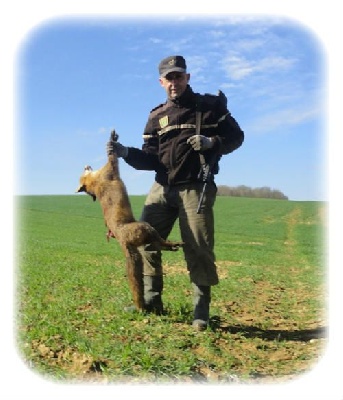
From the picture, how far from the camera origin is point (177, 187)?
591 centimetres

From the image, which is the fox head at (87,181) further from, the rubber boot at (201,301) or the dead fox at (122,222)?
the rubber boot at (201,301)

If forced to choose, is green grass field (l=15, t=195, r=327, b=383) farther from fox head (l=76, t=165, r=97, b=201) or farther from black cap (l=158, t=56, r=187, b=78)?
black cap (l=158, t=56, r=187, b=78)

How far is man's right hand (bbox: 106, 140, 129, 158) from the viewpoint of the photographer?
5.56 m

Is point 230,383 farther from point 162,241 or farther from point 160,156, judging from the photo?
point 160,156

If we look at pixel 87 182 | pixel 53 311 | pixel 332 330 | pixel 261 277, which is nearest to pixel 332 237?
pixel 332 330

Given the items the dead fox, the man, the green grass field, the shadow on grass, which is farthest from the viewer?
the shadow on grass

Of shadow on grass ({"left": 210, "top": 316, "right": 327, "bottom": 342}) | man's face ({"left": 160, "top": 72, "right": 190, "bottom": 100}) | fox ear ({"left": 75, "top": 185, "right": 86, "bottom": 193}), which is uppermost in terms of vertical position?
man's face ({"left": 160, "top": 72, "right": 190, "bottom": 100})

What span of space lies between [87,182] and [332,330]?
3.42m

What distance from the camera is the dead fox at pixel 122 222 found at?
5.36 meters

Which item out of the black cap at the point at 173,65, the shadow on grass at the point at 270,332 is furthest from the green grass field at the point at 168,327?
the black cap at the point at 173,65

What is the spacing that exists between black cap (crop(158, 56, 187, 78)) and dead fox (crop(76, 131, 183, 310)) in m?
0.95

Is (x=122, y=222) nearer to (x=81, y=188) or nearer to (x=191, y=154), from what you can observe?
(x=81, y=188)

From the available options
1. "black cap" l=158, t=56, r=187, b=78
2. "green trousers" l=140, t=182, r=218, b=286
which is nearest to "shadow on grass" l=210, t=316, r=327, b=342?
"green trousers" l=140, t=182, r=218, b=286

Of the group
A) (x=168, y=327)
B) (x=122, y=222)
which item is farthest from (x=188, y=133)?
(x=168, y=327)
